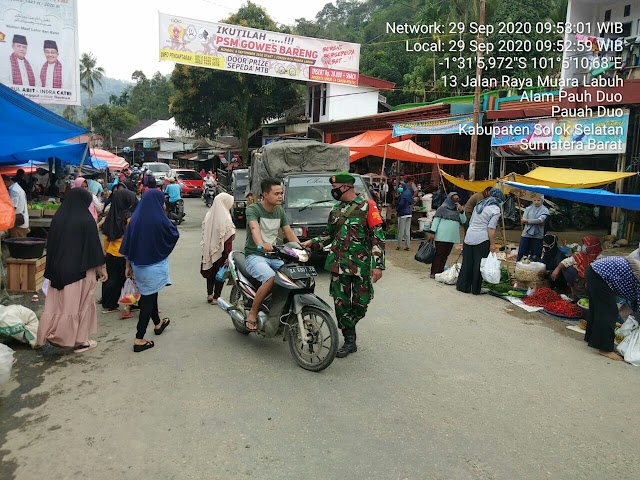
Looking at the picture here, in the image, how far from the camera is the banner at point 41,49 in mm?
9531

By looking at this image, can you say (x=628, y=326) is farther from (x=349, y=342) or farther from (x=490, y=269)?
(x=349, y=342)

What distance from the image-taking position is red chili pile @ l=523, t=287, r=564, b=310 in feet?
23.2

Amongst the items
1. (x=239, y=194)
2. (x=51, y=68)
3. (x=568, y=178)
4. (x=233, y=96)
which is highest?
(x=233, y=96)

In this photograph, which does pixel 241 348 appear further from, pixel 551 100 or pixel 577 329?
pixel 551 100

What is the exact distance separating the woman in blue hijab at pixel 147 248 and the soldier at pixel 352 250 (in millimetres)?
1460

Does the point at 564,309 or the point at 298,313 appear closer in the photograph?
the point at 298,313

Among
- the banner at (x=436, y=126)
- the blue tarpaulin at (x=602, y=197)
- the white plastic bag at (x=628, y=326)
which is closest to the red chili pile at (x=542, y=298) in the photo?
the blue tarpaulin at (x=602, y=197)

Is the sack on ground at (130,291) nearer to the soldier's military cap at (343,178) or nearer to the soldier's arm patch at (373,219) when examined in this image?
the soldier's military cap at (343,178)

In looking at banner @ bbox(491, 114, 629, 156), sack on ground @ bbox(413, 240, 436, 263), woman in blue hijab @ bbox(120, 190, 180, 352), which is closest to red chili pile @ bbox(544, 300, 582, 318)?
sack on ground @ bbox(413, 240, 436, 263)

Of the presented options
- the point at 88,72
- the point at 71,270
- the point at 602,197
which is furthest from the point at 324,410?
the point at 88,72

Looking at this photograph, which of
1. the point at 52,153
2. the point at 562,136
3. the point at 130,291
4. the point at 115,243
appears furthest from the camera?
the point at 562,136

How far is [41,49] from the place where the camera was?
9867 millimetres

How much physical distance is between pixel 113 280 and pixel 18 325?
59.2 inches

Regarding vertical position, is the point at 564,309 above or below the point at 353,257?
below
